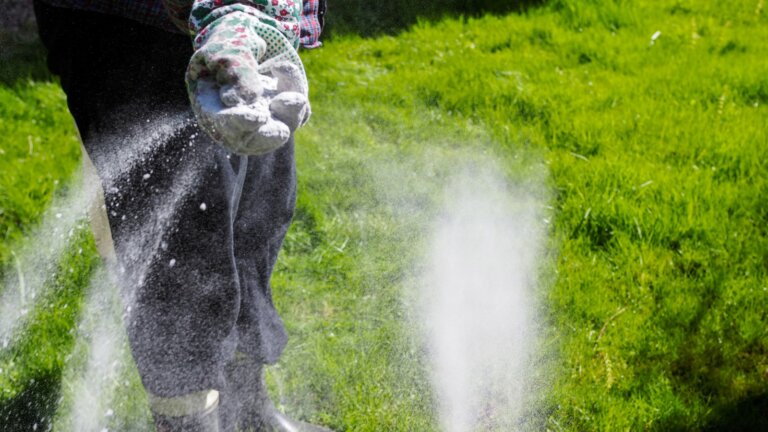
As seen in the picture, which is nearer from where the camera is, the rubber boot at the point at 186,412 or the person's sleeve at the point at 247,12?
the person's sleeve at the point at 247,12

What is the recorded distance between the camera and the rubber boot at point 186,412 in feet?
6.10

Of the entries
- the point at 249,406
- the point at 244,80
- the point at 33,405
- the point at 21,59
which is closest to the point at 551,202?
the point at 249,406

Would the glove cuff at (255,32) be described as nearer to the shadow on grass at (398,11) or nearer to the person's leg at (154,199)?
the person's leg at (154,199)

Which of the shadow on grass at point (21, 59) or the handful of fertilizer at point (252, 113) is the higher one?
the handful of fertilizer at point (252, 113)

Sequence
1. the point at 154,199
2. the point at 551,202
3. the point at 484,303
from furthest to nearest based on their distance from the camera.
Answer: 1. the point at 551,202
2. the point at 484,303
3. the point at 154,199

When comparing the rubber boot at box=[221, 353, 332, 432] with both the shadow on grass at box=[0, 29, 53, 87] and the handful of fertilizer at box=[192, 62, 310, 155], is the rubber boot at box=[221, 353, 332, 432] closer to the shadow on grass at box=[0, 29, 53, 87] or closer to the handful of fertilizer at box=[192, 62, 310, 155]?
the handful of fertilizer at box=[192, 62, 310, 155]

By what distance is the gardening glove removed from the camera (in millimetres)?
1208

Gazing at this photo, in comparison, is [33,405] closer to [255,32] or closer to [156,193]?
[156,193]

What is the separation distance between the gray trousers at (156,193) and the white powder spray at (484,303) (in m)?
0.83

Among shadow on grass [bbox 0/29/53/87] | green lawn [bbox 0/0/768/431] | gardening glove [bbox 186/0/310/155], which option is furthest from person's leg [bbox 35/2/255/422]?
shadow on grass [bbox 0/29/53/87]

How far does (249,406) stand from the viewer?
7.24 feet

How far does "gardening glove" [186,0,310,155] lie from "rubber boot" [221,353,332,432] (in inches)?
39.5

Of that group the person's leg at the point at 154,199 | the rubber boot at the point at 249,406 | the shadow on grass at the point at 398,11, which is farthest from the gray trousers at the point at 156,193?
the shadow on grass at the point at 398,11

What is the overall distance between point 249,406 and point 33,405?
25.7 inches
